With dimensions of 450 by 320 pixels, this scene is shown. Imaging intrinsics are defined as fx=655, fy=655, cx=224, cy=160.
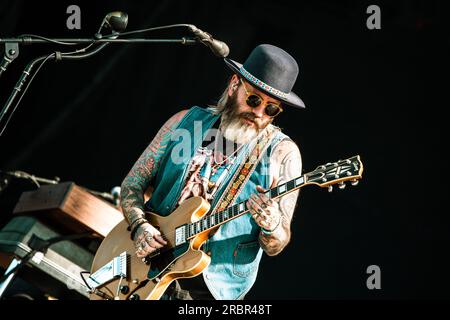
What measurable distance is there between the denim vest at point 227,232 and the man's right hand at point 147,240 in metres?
0.22

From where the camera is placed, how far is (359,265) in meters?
5.04

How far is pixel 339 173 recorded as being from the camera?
3.17m

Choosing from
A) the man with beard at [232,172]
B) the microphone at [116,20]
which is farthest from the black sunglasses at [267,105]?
the microphone at [116,20]

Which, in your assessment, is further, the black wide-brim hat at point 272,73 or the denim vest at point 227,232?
the black wide-brim hat at point 272,73

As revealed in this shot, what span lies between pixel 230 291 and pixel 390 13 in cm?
276

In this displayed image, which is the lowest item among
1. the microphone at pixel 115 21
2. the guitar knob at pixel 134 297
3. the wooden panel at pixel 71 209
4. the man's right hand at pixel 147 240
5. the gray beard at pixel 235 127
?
the guitar knob at pixel 134 297

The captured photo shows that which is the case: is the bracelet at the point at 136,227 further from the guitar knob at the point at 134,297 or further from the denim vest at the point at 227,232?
the guitar knob at the point at 134,297

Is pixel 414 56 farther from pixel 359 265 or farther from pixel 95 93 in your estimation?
pixel 95 93

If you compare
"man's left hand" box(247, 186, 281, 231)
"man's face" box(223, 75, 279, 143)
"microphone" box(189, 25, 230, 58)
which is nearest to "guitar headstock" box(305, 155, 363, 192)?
"man's left hand" box(247, 186, 281, 231)

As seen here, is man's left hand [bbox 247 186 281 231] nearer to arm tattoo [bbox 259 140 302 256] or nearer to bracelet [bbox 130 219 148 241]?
arm tattoo [bbox 259 140 302 256]

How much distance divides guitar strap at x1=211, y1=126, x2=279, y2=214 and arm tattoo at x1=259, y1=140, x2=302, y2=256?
9 cm

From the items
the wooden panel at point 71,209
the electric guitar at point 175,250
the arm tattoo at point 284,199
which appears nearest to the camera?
the electric guitar at point 175,250

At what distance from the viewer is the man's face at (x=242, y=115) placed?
143 inches

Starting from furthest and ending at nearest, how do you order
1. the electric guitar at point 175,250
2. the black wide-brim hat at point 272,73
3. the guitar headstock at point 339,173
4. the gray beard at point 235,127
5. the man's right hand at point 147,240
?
1. the gray beard at point 235,127
2. the black wide-brim hat at point 272,73
3. the man's right hand at point 147,240
4. the electric guitar at point 175,250
5. the guitar headstock at point 339,173
